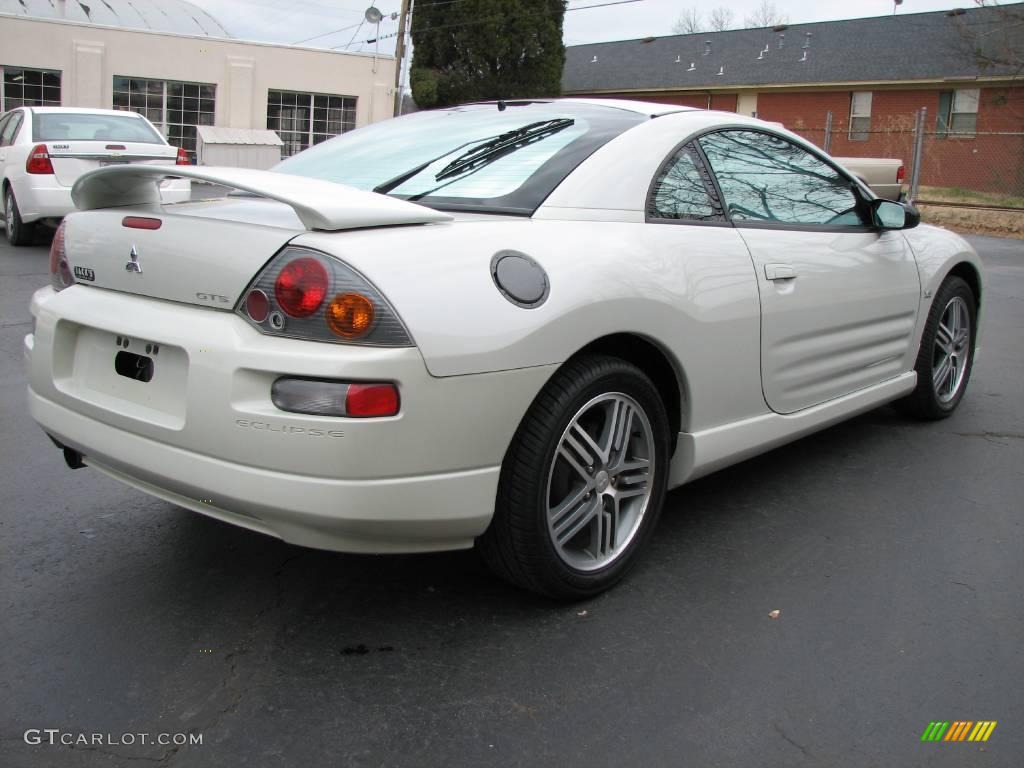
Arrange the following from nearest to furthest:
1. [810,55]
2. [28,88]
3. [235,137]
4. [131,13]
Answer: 1. [235,137]
2. [28,88]
3. [810,55]
4. [131,13]

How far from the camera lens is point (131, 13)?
119 feet

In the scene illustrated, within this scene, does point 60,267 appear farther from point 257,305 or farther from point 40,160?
point 40,160

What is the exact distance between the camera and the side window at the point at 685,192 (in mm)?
3197

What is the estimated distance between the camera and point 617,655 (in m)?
2.68

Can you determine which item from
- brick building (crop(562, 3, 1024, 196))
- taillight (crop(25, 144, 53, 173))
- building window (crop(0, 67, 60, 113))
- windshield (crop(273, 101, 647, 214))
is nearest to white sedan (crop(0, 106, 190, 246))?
taillight (crop(25, 144, 53, 173))

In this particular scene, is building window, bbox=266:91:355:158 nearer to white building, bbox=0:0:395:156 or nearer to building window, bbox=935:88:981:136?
white building, bbox=0:0:395:156

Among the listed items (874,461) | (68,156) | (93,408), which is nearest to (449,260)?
(93,408)

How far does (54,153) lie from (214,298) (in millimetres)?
9382

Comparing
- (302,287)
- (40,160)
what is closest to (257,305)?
(302,287)

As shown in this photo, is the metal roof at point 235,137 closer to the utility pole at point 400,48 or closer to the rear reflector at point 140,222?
the utility pole at point 400,48

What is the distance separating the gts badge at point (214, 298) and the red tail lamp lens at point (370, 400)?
17.5 inches

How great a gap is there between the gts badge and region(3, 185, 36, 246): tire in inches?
382

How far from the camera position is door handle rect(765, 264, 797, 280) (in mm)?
3434

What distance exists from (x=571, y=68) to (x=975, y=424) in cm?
4121
